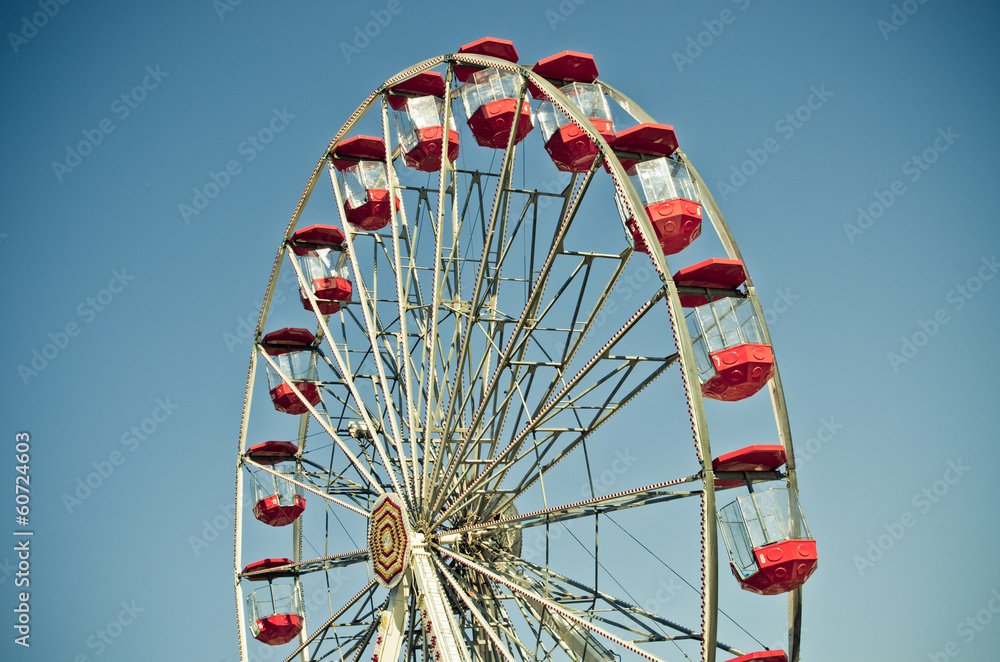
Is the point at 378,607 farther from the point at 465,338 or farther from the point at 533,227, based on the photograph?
the point at 533,227

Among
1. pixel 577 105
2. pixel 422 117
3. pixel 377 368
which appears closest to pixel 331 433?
pixel 377 368

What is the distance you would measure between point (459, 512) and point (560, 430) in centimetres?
307

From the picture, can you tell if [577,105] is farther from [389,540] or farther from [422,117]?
[389,540]

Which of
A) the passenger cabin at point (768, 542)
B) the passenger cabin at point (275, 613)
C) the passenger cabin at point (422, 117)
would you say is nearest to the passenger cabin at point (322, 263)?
the passenger cabin at point (422, 117)

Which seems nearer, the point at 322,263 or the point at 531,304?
the point at 531,304

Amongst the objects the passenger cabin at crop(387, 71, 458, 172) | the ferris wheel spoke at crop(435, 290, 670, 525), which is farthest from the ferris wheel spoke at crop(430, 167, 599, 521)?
the passenger cabin at crop(387, 71, 458, 172)

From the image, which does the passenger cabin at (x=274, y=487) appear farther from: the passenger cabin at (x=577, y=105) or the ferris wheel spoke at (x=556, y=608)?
the passenger cabin at (x=577, y=105)

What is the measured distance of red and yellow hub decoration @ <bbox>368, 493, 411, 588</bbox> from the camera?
16.2 m

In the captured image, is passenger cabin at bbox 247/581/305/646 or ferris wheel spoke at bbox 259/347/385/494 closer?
ferris wheel spoke at bbox 259/347/385/494

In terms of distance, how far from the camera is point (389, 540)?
54.6 ft

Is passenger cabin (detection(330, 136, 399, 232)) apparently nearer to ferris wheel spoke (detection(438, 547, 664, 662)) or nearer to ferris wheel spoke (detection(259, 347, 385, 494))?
ferris wheel spoke (detection(259, 347, 385, 494))

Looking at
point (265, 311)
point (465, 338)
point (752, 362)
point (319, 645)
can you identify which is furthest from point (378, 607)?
point (752, 362)

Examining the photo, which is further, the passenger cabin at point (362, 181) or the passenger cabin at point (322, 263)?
the passenger cabin at point (322, 263)

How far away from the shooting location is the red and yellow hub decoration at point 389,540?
53.1ft
